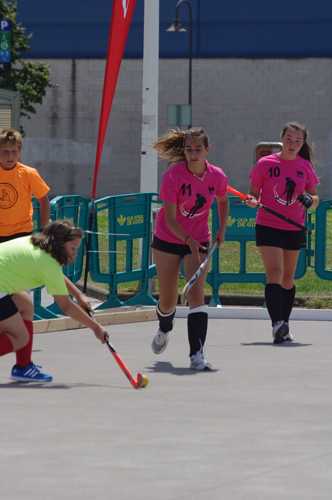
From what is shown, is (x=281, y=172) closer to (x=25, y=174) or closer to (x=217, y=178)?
(x=217, y=178)

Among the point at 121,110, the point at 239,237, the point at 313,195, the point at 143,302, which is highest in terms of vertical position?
A: the point at 121,110

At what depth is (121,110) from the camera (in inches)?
1177

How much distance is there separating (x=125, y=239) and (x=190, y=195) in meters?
3.04

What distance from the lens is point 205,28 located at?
30.6 meters

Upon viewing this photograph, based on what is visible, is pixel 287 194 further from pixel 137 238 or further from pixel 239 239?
pixel 137 238

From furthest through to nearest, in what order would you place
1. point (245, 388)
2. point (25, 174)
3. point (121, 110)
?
1. point (121, 110)
2. point (25, 174)
3. point (245, 388)

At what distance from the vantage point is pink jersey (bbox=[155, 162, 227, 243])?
5449 mm

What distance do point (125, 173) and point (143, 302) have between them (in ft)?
71.2

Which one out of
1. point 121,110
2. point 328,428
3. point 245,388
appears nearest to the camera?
point 328,428

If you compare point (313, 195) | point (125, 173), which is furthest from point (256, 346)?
point (125, 173)

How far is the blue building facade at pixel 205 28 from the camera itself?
29.5 meters

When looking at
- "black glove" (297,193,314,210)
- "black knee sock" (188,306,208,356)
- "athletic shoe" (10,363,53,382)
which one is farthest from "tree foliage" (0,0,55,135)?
"athletic shoe" (10,363,53,382)

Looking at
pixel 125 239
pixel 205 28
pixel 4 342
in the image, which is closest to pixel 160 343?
pixel 4 342

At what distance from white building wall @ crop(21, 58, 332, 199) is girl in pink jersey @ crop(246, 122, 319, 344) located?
74.4ft
